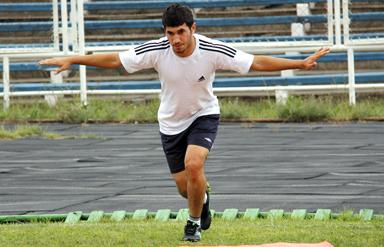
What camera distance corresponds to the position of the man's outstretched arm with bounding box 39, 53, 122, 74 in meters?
9.27

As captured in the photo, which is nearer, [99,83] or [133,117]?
[133,117]

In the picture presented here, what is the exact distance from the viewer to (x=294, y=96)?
2059 cm

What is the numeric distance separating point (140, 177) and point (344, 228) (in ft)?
13.7

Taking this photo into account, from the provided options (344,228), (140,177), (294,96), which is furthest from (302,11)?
(344,228)

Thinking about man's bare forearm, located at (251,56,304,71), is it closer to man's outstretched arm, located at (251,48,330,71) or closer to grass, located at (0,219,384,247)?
man's outstretched arm, located at (251,48,330,71)

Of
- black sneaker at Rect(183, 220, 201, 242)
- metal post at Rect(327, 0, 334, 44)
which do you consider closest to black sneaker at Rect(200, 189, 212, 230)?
black sneaker at Rect(183, 220, 201, 242)

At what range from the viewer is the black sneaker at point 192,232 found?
8.96 meters

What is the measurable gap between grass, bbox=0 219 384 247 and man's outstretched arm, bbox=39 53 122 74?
1.20 meters

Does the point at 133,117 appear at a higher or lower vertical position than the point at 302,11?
lower

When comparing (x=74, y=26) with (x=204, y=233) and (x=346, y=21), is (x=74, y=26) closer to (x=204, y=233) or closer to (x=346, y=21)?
(x=346, y=21)

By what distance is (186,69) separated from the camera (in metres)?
9.18

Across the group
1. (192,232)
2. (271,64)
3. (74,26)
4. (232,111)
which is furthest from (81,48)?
(192,232)

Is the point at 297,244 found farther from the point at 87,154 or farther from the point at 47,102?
the point at 47,102

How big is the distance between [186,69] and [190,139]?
1.69 ft
